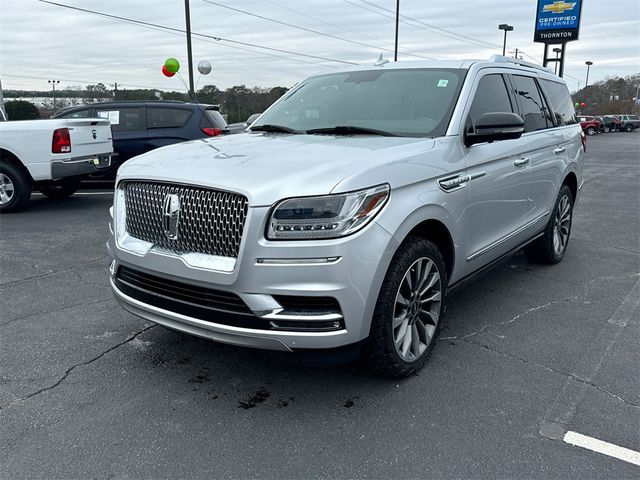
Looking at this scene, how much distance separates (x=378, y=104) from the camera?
419 centimetres

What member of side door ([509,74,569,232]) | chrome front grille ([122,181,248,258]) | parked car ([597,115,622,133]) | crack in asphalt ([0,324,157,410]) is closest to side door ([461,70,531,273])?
side door ([509,74,569,232])

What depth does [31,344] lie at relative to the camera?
3969mm

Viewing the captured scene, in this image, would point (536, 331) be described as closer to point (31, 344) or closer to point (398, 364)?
point (398, 364)

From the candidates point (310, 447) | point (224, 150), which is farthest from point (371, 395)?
point (224, 150)

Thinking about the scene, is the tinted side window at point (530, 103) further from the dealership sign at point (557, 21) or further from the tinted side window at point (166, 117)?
the dealership sign at point (557, 21)

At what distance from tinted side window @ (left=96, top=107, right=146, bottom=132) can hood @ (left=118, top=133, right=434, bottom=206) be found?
282 inches

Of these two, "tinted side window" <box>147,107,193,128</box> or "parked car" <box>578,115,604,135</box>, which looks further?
"parked car" <box>578,115,604,135</box>

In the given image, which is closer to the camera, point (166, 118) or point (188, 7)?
point (166, 118)

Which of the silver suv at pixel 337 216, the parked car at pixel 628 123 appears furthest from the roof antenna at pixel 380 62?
the parked car at pixel 628 123

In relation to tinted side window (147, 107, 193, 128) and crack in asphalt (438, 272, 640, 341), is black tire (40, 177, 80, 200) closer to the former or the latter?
tinted side window (147, 107, 193, 128)

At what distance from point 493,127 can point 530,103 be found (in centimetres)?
168

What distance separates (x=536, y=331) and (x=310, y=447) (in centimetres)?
227

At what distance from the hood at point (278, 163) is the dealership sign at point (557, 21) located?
32.9 m

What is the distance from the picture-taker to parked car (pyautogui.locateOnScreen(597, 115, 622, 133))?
5449 centimetres
